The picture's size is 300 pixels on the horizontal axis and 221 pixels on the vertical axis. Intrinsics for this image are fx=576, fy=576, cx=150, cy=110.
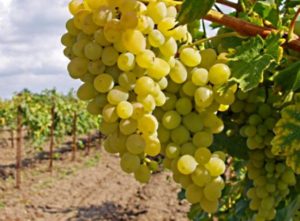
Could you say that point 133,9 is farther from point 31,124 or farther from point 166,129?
point 31,124

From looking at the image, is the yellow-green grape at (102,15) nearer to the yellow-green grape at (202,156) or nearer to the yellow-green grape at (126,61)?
the yellow-green grape at (126,61)

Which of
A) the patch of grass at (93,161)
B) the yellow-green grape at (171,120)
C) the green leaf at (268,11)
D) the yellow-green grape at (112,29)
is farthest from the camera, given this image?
the patch of grass at (93,161)

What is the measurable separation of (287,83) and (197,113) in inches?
8.2

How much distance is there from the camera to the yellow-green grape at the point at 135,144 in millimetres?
871

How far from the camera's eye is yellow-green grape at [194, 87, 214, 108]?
0.94m

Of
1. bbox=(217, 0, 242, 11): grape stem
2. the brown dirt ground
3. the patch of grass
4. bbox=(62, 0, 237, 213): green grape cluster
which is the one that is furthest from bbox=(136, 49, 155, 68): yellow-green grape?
the patch of grass

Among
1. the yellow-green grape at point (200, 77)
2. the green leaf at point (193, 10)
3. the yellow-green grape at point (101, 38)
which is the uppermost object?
the green leaf at point (193, 10)

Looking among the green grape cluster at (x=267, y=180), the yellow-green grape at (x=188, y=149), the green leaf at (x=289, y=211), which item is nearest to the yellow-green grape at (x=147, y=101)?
the yellow-green grape at (x=188, y=149)

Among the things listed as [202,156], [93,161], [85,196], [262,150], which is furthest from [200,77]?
[93,161]

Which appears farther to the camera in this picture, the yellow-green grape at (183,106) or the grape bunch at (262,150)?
the grape bunch at (262,150)

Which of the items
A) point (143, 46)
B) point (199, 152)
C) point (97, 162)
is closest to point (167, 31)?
point (143, 46)

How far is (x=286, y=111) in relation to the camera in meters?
1.03

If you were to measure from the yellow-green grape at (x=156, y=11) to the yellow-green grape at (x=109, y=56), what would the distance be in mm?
85

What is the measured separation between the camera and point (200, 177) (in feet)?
3.05
